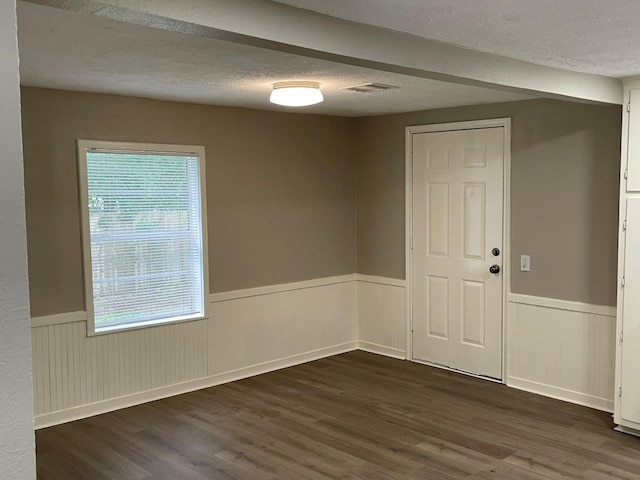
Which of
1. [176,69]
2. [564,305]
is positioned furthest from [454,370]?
[176,69]

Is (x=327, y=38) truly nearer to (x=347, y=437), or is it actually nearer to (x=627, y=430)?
(x=347, y=437)

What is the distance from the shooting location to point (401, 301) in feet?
19.1

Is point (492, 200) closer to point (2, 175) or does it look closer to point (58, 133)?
point (58, 133)

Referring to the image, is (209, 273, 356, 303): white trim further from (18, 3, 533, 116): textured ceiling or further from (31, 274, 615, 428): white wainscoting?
(18, 3, 533, 116): textured ceiling

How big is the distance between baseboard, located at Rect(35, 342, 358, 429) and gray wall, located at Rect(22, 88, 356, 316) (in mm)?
698

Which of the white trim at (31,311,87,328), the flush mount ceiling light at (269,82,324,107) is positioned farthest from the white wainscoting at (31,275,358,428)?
the flush mount ceiling light at (269,82,324,107)

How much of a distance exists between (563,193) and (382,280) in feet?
6.37

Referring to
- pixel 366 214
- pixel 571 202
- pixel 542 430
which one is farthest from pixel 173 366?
pixel 571 202

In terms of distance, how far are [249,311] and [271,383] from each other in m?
0.62

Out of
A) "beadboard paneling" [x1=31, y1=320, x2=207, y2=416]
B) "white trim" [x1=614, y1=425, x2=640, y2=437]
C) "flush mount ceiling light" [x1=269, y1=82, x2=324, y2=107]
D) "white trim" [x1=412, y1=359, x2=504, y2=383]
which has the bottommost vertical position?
"white trim" [x1=614, y1=425, x2=640, y2=437]

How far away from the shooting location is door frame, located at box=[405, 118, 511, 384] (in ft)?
16.2

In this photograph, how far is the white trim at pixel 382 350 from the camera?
231 inches

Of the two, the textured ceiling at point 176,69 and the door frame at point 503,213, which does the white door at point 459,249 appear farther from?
the textured ceiling at point 176,69

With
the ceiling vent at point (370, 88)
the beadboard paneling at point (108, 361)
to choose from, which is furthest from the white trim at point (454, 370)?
the ceiling vent at point (370, 88)
